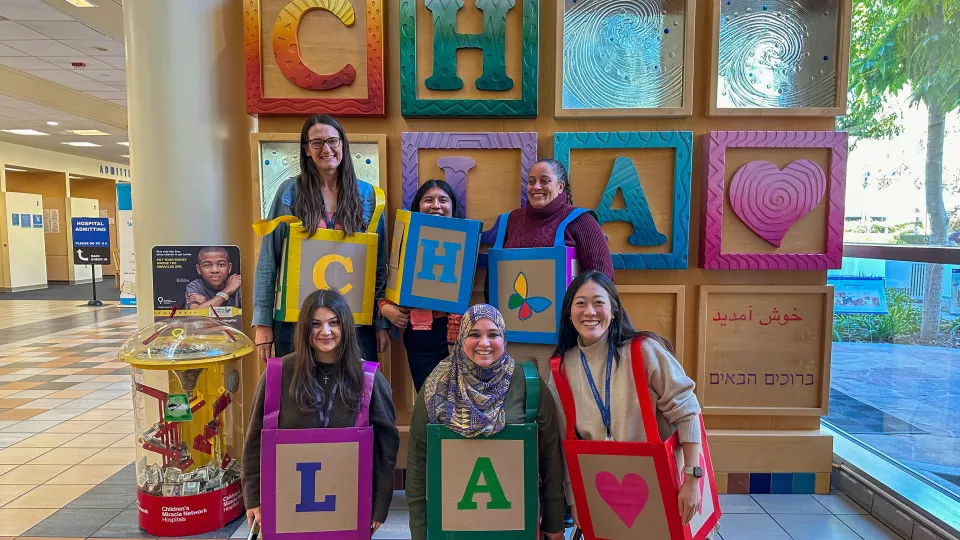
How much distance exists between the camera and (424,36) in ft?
10.2

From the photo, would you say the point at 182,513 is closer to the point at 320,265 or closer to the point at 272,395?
the point at 272,395

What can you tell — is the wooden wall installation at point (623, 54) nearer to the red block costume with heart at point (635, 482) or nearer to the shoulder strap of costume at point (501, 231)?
the shoulder strap of costume at point (501, 231)

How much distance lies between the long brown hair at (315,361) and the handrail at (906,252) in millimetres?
2785

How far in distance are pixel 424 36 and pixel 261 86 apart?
941mm

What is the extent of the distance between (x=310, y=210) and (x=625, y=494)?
182 centimetres

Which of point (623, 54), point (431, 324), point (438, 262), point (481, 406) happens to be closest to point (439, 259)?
point (438, 262)

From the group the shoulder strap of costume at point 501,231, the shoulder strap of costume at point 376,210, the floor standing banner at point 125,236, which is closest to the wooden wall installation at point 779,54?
the shoulder strap of costume at point 501,231

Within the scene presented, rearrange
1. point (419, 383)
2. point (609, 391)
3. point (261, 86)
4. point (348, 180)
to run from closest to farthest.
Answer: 1. point (609, 391)
2. point (348, 180)
3. point (419, 383)
4. point (261, 86)

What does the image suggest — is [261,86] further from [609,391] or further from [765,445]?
[765,445]

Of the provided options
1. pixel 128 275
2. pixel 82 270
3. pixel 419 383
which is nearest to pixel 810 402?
pixel 419 383

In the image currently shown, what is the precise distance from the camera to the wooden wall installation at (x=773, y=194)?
3135 mm

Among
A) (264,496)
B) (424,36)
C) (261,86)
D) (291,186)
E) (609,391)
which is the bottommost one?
(264,496)

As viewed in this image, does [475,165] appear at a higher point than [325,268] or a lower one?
higher

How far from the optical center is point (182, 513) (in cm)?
273
